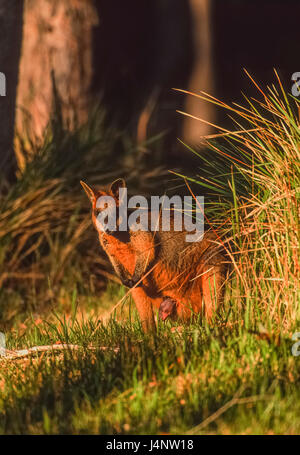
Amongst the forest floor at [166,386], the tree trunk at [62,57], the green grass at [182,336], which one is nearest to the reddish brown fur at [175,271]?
the green grass at [182,336]

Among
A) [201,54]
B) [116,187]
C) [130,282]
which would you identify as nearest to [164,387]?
[130,282]

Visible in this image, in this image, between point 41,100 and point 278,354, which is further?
point 41,100

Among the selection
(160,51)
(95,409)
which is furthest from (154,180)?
(160,51)

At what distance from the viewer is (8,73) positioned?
306 inches

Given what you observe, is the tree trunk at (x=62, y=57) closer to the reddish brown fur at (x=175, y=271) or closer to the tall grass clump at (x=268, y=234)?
the tall grass clump at (x=268, y=234)

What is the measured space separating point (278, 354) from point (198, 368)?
47cm

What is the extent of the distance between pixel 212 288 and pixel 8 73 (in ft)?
12.7

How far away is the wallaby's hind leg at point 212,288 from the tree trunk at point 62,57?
5184mm

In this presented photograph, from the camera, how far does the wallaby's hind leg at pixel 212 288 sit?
16.5 ft

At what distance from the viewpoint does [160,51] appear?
16.2 m

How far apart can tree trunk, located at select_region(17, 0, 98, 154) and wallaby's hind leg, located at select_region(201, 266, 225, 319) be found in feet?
17.0

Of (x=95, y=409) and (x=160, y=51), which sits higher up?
(x=160, y=51)
